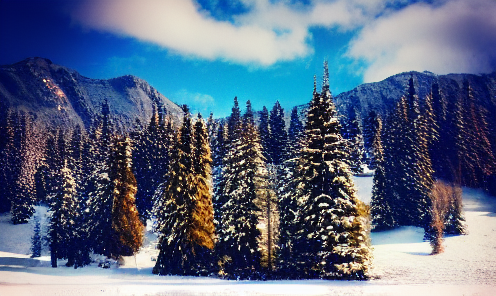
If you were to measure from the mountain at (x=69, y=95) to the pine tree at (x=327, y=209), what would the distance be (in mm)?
14683

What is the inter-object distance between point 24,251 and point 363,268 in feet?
110

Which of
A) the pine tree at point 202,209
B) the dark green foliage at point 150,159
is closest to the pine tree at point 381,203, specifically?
the pine tree at point 202,209

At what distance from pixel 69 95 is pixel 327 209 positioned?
43928mm

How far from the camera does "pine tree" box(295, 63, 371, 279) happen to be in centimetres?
1775

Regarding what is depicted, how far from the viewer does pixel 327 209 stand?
1814 cm

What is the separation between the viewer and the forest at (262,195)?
18906 mm

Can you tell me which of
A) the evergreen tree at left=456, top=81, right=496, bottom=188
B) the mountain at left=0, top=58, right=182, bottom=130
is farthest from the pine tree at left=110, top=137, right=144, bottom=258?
the evergreen tree at left=456, top=81, right=496, bottom=188

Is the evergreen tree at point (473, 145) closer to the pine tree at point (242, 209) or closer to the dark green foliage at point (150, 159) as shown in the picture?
the pine tree at point (242, 209)

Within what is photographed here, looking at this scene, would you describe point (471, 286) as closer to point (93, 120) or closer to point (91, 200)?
point (91, 200)

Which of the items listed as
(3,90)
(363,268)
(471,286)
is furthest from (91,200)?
(471,286)

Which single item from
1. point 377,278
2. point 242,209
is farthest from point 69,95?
point 377,278

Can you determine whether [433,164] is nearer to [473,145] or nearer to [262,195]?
[473,145]

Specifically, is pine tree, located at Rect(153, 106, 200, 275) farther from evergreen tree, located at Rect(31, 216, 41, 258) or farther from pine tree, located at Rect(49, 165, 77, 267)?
evergreen tree, located at Rect(31, 216, 41, 258)

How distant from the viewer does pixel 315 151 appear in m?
19.0
